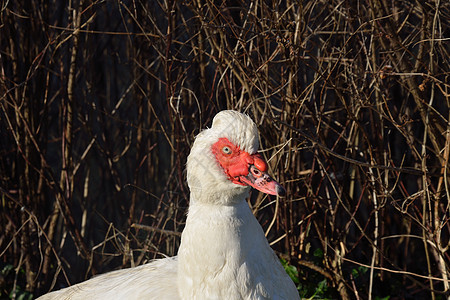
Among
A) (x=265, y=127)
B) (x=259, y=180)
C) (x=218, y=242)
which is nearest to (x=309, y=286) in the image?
(x=265, y=127)

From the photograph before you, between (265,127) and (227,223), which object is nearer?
(227,223)

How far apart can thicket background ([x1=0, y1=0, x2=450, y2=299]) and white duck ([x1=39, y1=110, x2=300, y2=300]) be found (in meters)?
0.72

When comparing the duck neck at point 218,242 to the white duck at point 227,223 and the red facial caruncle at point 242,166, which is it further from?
the red facial caruncle at point 242,166

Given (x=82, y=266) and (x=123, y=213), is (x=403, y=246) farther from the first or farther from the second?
(x=82, y=266)

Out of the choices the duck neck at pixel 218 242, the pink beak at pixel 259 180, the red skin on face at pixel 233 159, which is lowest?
the duck neck at pixel 218 242

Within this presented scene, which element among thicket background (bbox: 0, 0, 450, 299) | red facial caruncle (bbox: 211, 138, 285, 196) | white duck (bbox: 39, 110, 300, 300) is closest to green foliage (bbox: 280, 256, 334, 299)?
thicket background (bbox: 0, 0, 450, 299)

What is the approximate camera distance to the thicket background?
2992mm

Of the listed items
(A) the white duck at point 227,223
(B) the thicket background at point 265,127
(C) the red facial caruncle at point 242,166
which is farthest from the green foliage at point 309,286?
(C) the red facial caruncle at point 242,166

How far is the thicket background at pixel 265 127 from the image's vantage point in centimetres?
299

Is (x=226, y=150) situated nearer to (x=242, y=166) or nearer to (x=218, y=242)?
(x=242, y=166)

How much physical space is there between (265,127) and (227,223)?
1.21m

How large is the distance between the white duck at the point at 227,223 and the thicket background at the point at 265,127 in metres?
0.72

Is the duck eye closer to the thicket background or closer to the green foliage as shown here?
the thicket background

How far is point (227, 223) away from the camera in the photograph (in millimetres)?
2174
